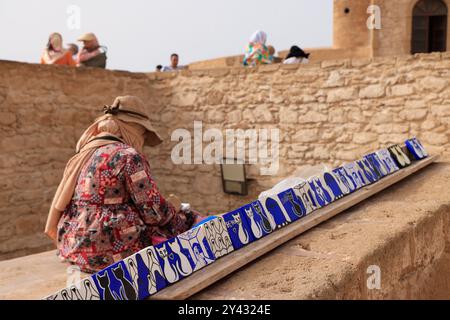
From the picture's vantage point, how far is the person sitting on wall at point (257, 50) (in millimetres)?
7713

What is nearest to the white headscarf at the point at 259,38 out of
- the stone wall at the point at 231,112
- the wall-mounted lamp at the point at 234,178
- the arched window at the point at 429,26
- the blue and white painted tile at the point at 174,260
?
the stone wall at the point at 231,112

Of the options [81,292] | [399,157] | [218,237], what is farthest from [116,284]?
[399,157]

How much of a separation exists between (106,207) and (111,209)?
0.10ft

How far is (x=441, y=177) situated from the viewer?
11.9 ft

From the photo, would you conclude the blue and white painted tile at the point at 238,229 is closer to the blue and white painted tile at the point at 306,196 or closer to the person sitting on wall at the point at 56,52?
the blue and white painted tile at the point at 306,196

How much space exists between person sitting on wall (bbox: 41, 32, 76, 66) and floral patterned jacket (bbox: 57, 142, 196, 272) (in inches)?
182

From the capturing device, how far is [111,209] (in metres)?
2.63

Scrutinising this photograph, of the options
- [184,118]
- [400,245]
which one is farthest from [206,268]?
[184,118]

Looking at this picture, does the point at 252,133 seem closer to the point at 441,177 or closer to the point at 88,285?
the point at 441,177

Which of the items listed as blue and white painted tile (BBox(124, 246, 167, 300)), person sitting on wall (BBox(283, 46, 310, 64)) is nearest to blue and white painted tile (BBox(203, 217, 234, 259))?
blue and white painted tile (BBox(124, 246, 167, 300))

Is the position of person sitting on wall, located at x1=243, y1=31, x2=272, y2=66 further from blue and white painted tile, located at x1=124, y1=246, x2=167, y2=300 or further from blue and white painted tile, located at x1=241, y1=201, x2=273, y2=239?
blue and white painted tile, located at x1=124, y1=246, x2=167, y2=300

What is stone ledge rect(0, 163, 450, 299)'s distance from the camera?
1740 mm

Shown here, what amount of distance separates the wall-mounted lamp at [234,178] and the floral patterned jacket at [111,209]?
3850 mm

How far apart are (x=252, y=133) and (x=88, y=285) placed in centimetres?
505
